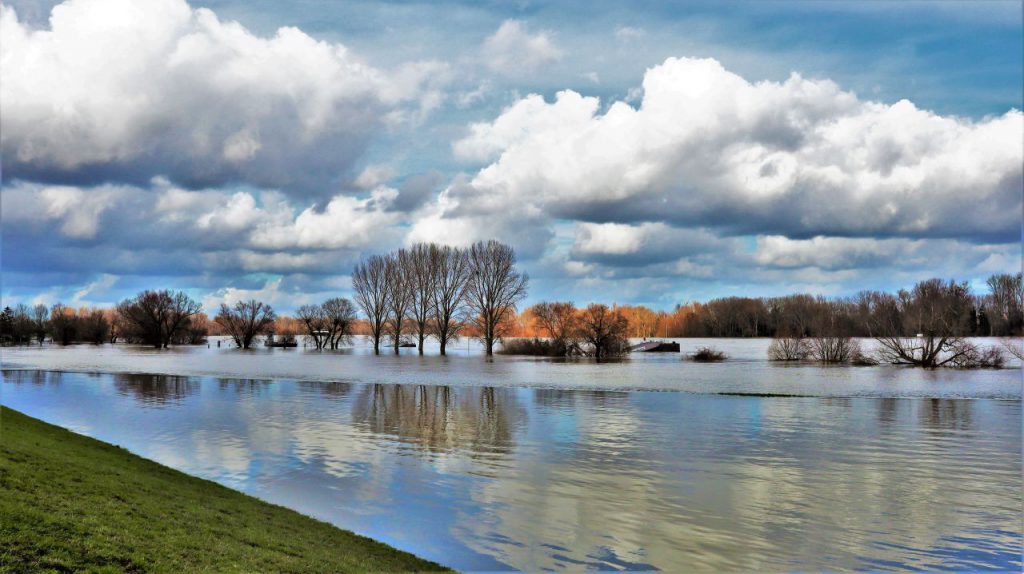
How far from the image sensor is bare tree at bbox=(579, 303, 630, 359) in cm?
8706

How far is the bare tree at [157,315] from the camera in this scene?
136 metres

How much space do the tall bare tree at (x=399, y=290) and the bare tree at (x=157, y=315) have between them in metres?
56.4

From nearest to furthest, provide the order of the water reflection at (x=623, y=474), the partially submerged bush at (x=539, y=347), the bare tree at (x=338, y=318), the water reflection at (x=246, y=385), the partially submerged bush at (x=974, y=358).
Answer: the water reflection at (x=623, y=474) → the water reflection at (x=246, y=385) → the partially submerged bush at (x=974, y=358) → the partially submerged bush at (x=539, y=347) → the bare tree at (x=338, y=318)

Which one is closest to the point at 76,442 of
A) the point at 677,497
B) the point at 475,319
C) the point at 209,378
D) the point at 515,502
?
the point at 515,502

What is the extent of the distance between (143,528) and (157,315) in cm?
14631

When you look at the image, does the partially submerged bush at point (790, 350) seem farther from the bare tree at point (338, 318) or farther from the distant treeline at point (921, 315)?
the bare tree at point (338, 318)

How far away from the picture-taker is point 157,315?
138m

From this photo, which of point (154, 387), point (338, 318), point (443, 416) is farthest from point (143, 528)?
point (338, 318)

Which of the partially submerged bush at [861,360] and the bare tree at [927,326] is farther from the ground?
the bare tree at [927,326]

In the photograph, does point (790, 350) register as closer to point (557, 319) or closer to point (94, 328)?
point (557, 319)

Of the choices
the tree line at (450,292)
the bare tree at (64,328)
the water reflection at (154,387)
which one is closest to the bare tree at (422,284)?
the tree line at (450,292)

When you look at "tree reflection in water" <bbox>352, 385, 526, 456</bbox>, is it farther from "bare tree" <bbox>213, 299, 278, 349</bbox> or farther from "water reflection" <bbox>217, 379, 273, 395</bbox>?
"bare tree" <bbox>213, 299, 278, 349</bbox>

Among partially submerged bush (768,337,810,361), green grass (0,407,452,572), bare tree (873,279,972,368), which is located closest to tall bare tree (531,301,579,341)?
partially submerged bush (768,337,810,361)

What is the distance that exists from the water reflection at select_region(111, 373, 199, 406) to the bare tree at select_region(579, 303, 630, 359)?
173ft
